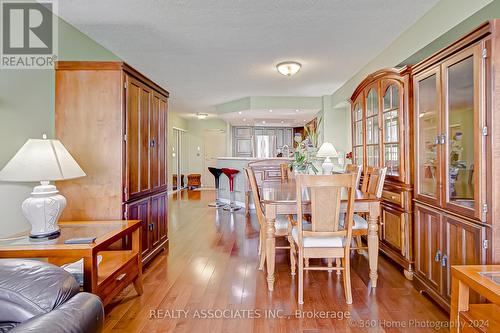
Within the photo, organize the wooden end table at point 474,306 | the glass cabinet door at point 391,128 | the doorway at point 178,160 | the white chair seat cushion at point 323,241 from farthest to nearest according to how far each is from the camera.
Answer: the doorway at point 178,160, the glass cabinet door at point 391,128, the white chair seat cushion at point 323,241, the wooden end table at point 474,306

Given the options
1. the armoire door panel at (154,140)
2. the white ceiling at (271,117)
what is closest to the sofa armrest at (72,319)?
the armoire door panel at (154,140)

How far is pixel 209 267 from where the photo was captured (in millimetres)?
2910

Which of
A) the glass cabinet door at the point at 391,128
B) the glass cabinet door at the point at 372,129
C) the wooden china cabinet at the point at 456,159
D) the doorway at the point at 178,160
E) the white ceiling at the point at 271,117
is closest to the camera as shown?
the wooden china cabinet at the point at 456,159

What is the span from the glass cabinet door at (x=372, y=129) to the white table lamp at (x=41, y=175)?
308 cm

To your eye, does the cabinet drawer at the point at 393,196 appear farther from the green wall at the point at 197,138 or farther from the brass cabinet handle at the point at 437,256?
the green wall at the point at 197,138

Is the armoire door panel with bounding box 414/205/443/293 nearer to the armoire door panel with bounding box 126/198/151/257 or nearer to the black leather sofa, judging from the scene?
the black leather sofa

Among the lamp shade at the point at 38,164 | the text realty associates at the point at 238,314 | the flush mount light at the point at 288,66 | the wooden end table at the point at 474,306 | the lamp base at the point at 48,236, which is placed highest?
the flush mount light at the point at 288,66

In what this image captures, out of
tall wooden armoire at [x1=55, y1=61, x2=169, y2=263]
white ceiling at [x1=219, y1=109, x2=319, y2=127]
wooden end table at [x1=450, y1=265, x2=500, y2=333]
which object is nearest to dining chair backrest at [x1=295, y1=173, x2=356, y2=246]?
wooden end table at [x1=450, y1=265, x2=500, y2=333]

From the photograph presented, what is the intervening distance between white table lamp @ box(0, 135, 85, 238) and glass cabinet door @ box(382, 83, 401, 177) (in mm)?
2882

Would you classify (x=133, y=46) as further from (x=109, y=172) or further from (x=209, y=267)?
(x=209, y=267)

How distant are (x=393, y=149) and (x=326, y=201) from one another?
123 cm

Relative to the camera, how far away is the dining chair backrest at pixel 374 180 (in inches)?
103

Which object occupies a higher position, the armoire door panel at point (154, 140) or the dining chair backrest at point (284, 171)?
the armoire door panel at point (154, 140)

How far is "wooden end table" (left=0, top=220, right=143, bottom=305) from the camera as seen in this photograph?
1701mm
